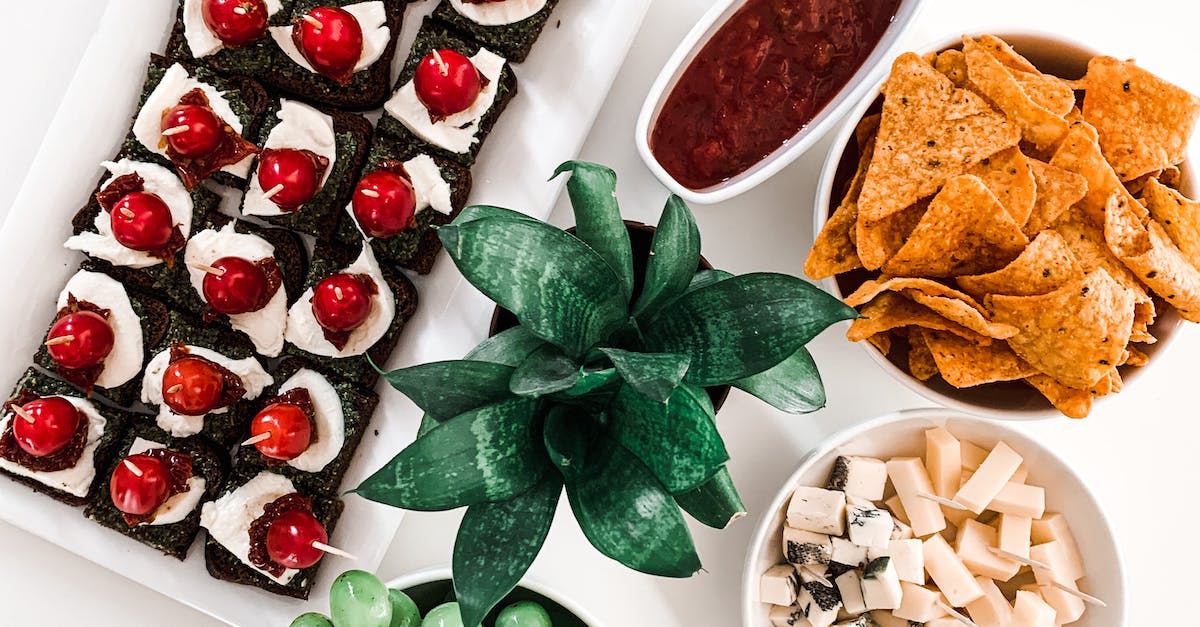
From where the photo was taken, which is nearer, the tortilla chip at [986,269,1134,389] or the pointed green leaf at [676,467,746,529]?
the pointed green leaf at [676,467,746,529]

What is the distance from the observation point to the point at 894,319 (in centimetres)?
129

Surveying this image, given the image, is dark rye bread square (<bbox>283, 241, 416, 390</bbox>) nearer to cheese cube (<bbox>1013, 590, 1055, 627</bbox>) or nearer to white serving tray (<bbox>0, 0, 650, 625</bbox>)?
white serving tray (<bbox>0, 0, 650, 625</bbox>)

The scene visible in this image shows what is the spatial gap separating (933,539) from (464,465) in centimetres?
86

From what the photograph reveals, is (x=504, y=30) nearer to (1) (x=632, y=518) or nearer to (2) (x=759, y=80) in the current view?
(2) (x=759, y=80)

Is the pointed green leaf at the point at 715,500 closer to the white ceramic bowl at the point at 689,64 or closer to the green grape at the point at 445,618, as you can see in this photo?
the green grape at the point at 445,618

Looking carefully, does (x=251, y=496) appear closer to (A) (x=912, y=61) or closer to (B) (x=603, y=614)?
(B) (x=603, y=614)

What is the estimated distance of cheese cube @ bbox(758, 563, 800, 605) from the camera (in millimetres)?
1476

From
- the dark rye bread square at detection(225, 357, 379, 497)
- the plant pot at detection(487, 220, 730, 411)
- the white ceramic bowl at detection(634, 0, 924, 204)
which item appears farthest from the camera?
the dark rye bread square at detection(225, 357, 379, 497)

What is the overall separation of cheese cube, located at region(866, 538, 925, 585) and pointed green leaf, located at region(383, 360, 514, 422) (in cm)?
75

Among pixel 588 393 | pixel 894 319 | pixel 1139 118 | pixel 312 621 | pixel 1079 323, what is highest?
pixel 1139 118

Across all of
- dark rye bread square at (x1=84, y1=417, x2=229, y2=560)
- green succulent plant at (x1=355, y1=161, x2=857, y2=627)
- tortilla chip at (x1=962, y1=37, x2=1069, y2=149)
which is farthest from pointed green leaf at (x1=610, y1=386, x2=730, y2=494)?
dark rye bread square at (x1=84, y1=417, x2=229, y2=560)

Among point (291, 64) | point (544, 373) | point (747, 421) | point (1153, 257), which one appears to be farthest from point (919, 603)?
point (291, 64)

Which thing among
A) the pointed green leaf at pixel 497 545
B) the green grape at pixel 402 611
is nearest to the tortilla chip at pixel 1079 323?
the pointed green leaf at pixel 497 545

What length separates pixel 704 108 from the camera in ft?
4.69
